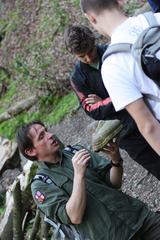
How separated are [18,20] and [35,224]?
33.4 ft

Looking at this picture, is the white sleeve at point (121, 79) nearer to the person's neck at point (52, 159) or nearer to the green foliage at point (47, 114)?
the person's neck at point (52, 159)

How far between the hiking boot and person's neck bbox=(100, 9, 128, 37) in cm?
113

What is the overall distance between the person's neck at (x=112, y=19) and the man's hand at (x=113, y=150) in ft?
3.60

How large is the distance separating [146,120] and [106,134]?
1122 millimetres

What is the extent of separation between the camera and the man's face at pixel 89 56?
375 centimetres

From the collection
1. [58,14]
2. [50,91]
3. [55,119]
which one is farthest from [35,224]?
[58,14]

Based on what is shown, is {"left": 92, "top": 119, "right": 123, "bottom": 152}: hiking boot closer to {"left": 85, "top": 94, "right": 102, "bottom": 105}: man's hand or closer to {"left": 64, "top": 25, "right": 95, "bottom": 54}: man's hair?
{"left": 85, "top": 94, "right": 102, "bottom": 105}: man's hand

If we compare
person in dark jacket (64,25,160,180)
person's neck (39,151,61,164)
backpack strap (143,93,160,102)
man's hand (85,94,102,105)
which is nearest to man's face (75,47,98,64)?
person in dark jacket (64,25,160,180)

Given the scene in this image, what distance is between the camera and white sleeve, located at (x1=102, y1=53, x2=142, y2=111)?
251cm

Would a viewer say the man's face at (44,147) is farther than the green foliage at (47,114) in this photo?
No

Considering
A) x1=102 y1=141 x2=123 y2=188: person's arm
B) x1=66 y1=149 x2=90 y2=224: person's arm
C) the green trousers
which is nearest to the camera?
x1=66 y1=149 x2=90 y2=224: person's arm

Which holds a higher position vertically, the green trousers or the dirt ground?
the green trousers

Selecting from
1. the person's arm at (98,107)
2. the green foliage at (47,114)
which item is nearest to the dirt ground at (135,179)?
the green foliage at (47,114)

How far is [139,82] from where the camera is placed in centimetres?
255
